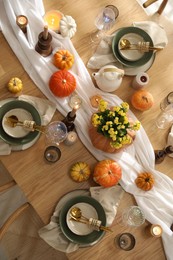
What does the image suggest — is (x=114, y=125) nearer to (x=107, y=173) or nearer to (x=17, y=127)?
(x=107, y=173)

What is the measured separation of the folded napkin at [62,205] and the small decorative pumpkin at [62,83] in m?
0.47

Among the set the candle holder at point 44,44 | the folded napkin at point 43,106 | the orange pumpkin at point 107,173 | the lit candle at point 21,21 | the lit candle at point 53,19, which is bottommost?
the orange pumpkin at point 107,173

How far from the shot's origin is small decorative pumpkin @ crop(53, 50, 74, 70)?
175 centimetres

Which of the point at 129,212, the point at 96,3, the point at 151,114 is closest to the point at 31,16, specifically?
the point at 96,3

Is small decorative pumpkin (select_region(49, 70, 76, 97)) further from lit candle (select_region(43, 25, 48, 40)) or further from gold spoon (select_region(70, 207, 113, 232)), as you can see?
gold spoon (select_region(70, 207, 113, 232))

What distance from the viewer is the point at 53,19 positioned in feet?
6.06

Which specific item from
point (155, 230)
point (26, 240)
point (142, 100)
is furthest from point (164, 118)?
point (26, 240)

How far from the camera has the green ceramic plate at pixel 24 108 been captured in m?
1.65

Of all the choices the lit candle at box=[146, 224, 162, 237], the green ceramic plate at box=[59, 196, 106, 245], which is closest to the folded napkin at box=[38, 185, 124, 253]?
the green ceramic plate at box=[59, 196, 106, 245]

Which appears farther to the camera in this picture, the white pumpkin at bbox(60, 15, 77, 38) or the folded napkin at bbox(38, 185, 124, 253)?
the white pumpkin at bbox(60, 15, 77, 38)

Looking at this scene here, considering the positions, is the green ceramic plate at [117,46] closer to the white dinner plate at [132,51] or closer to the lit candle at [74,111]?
the white dinner plate at [132,51]

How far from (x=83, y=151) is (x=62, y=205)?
0.27 metres

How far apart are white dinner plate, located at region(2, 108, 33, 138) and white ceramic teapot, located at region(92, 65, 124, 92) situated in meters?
0.37

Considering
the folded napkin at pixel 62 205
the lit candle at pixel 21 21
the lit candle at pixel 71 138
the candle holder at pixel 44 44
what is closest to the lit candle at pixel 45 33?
the candle holder at pixel 44 44
